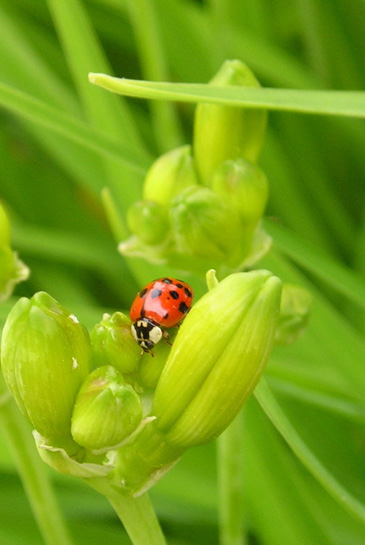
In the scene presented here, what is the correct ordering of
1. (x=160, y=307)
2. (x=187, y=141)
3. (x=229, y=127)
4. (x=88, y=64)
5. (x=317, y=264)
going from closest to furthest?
1. (x=160, y=307)
2. (x=229, y=127)
3. (x=317, y=264)
4. (x=88, y=64)
5. (x=187, y=141)

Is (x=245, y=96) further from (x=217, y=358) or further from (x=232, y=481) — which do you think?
(x=232, y=481)

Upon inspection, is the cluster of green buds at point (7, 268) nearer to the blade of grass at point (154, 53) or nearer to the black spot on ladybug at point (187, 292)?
the black spot on ladybug at point (187, 292)

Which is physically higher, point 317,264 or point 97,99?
point 97,99

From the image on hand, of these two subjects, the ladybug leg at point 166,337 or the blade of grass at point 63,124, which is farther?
the blade of grass at point 63,124

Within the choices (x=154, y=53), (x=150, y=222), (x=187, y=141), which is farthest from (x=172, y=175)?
(x=187, y=141)

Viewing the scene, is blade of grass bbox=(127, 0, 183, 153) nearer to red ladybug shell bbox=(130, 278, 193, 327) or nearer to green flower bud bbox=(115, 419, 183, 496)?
red ladybug shell bbox=(130, 278, 193, 327)

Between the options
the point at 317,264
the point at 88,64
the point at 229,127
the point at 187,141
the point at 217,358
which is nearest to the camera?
the point at 217,358

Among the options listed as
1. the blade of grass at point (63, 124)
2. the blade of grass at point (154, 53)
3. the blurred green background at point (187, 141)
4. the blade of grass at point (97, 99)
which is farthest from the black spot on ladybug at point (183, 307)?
the blade of grass at point (154, 53)
